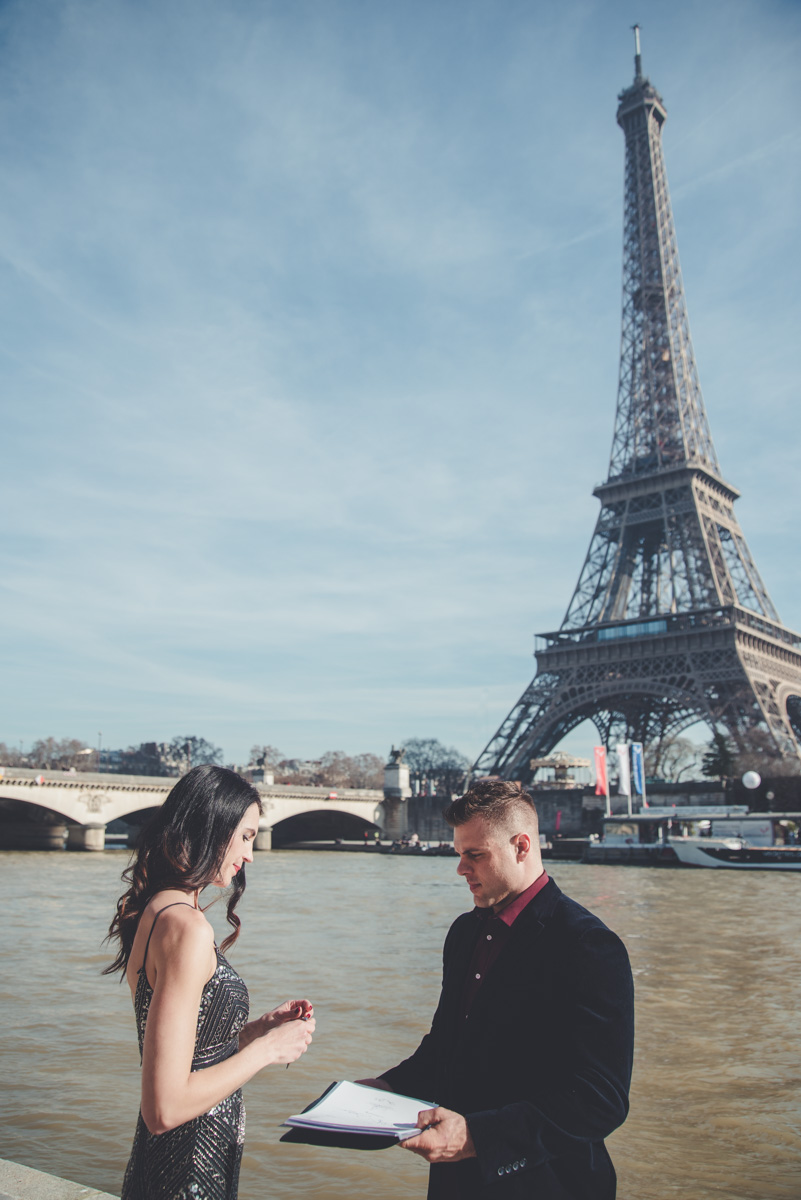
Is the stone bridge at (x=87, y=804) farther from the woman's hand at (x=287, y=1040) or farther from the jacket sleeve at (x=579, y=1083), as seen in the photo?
the jacket sleeve at (x=579, y=1083)

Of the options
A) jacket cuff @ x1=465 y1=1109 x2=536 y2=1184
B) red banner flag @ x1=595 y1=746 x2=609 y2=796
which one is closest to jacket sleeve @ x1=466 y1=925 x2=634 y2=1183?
jacket cuff @ x1=465 y1=1109 x2=536 y2=1184

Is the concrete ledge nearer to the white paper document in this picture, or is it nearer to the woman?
the woman

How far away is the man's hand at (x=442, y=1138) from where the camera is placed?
2430 millimetres

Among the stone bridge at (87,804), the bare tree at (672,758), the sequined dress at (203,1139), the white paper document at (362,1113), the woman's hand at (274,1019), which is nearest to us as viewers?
the white paper document at (362,1113)

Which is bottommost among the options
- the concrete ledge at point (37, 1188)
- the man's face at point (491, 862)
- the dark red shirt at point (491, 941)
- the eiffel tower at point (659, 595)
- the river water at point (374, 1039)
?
the river water at point (374, 1039)

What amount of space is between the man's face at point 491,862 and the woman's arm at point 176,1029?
0.82 m

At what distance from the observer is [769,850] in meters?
41.4

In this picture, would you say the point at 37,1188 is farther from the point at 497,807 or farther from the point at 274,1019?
the point at 497,807

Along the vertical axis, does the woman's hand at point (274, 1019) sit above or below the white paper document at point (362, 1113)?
above

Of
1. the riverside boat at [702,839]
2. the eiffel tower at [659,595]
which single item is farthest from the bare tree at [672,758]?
the riverside boat at [702,839]

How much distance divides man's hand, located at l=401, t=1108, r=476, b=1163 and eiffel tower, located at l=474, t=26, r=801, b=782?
52.8 metres

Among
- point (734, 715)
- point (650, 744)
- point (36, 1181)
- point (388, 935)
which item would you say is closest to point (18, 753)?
point (650, 744)

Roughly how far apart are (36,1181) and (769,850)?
42.1m

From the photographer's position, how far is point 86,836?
50844 millimetres
